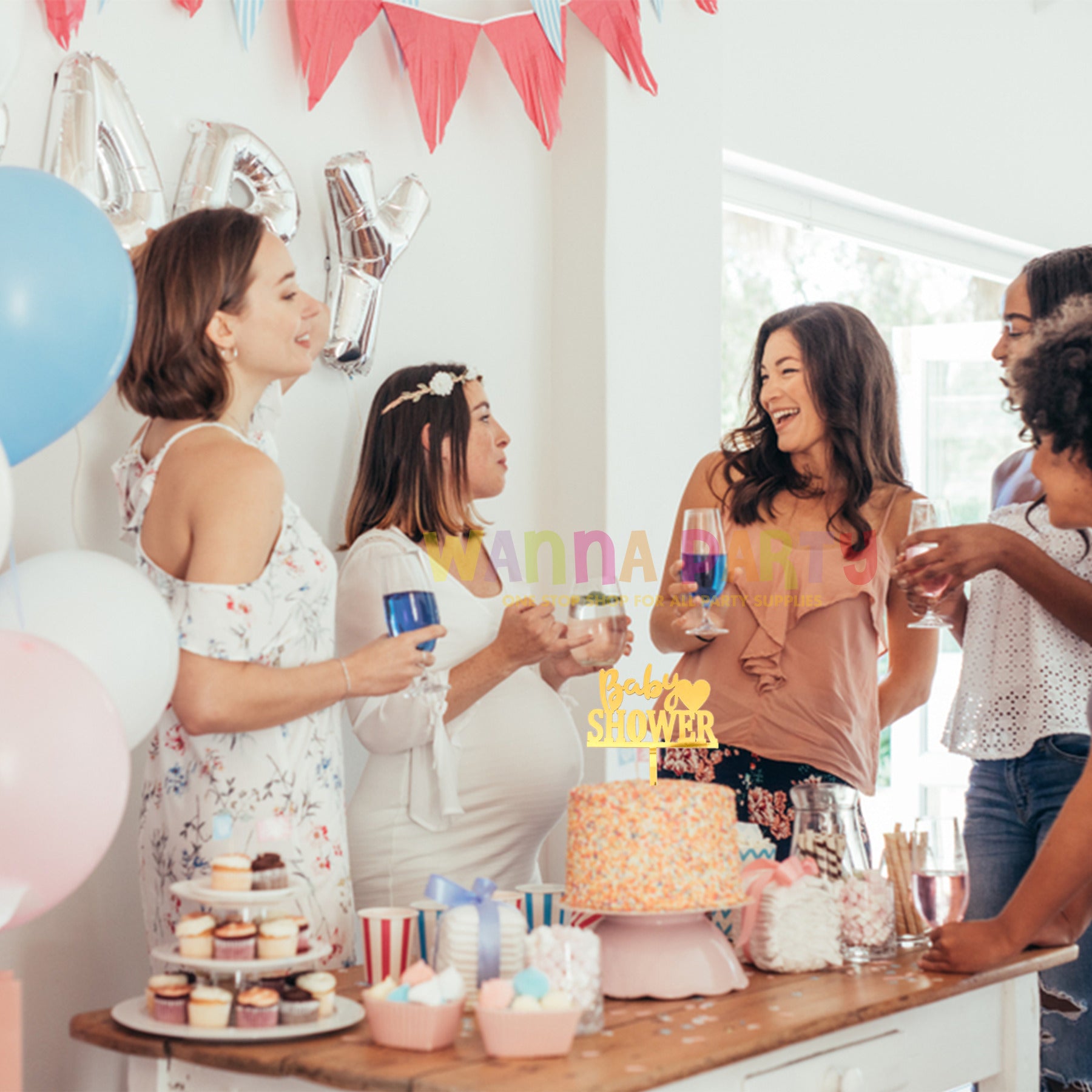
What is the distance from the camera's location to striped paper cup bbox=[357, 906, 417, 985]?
143 centimetres

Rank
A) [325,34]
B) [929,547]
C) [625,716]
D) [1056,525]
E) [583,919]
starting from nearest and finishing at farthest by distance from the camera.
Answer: [583,919]
[1056,525]
[929,547]
[325,34]
[625,716]

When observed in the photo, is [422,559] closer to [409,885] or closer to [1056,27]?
[409,885]

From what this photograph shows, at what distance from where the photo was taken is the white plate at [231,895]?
132cm

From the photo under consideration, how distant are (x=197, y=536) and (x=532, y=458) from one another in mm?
1283

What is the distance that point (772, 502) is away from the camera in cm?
223

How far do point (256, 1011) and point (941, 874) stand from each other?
0.83 metres

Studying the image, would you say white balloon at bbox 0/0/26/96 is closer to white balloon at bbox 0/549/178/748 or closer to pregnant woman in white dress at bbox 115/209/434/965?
pregnant woman in white dress at bbox 115/209/434/965

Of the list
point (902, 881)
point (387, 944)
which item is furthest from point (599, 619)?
point (387, 944)

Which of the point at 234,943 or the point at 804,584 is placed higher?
the point at 804,584

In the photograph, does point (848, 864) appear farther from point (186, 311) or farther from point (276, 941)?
point (186, 311)

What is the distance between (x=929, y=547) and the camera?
1.92 m

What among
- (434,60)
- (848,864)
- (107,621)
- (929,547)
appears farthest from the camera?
(434,60)

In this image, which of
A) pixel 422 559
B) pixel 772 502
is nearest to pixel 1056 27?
pixel 772 502

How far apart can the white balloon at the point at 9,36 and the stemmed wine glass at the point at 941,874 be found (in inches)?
54.0
